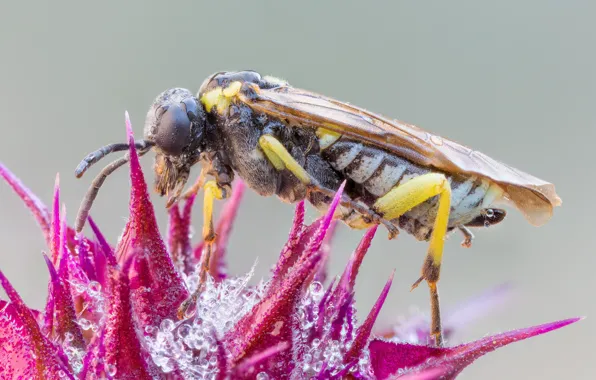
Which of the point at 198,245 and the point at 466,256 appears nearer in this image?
the point at 198,245

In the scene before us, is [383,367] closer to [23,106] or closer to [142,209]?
[142,209]

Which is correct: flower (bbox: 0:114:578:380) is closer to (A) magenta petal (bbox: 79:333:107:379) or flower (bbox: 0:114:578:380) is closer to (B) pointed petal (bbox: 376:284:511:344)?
(A) magenta petal (bbox: 79:333:107:379)

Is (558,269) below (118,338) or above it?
above

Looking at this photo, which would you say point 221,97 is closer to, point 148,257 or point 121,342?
point 148,257

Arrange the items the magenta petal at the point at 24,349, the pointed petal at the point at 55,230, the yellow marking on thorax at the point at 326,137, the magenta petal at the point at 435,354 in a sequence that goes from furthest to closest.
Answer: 1. the yellow marking on thorax at the point at 326,137
2. the pointed petal at the point at 55,230
3. the magenta petal at the point at 435,354
4. the magenta petal at the point at 24,349

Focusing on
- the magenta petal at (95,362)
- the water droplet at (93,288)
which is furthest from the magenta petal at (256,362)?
the water droplet at (93,288)

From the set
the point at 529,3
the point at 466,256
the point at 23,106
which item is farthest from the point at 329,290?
the point at 529,3

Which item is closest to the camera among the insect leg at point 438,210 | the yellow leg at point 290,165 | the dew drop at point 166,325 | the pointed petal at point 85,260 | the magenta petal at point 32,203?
the dew drop at point 166,325

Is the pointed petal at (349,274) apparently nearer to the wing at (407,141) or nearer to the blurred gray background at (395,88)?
the wing at (407,141)

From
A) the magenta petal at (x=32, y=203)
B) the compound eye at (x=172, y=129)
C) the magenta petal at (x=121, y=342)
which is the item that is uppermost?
the compound eye at (x=172, y=129)
